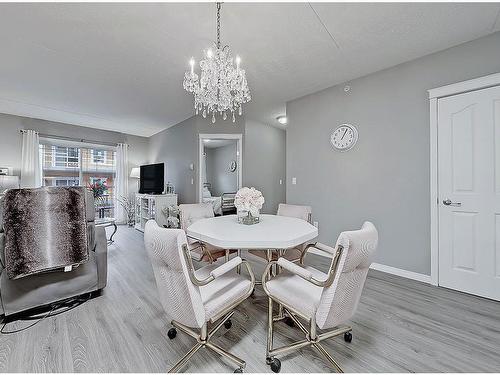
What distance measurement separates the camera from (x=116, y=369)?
4.15ft

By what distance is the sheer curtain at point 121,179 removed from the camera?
589 cm

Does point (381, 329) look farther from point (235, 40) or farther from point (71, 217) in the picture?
point (235, 40)

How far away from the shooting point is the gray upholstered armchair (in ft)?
5.54

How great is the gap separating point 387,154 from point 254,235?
7.22ft

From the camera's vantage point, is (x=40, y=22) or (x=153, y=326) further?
(x=40, y=22)

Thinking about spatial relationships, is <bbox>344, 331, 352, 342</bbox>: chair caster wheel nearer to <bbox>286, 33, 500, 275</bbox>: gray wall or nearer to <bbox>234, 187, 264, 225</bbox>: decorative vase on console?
<bbox>234, 187, 264, 225</bbox>: decorative vase on console

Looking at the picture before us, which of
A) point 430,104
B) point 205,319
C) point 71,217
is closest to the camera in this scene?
point 205,319

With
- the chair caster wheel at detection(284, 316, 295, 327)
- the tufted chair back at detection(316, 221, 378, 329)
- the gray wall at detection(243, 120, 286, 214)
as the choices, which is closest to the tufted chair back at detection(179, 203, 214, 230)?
the chair caster wheel at detection(284, 316, 295, 327)

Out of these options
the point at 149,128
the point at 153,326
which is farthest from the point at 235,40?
the point at 149,128

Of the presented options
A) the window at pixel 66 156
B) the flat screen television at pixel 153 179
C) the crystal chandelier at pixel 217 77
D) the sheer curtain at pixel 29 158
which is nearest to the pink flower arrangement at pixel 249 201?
the crystal chandelier at pixel 217 77

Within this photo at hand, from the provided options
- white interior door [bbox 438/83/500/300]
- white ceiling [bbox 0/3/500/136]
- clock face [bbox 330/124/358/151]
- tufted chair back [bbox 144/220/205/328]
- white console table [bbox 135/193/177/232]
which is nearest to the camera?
tufted chair back [bbox 144/220/205/328]

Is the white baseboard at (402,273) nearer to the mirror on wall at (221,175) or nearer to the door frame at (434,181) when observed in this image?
the door frame at (434,181)

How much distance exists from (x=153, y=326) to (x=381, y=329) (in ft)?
5.69

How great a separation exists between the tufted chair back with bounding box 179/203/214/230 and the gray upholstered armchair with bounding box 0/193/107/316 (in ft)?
2.60
